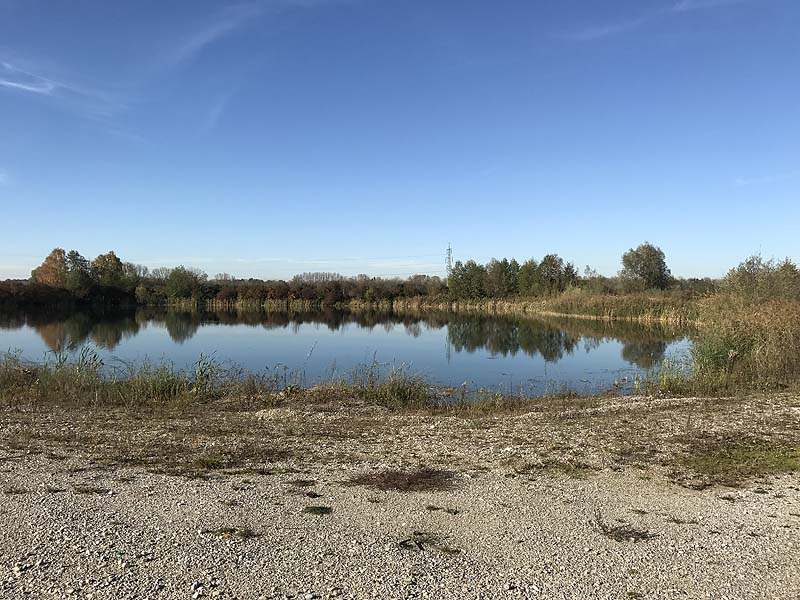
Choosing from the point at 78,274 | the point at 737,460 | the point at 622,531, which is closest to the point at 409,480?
the point at 622,531

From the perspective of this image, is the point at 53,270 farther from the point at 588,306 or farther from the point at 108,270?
the point at 588,306

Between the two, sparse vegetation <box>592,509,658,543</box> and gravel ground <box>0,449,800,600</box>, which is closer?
gravel ground <box>0,449,800,600</box>

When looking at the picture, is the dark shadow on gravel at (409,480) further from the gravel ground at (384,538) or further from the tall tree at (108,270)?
the tall tree at (108,270)

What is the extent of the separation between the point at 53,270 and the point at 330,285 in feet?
120

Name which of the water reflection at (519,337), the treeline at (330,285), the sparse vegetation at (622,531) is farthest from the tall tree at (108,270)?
the sparse vegetation at (622,531)

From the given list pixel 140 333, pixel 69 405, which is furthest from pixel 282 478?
pixel 140 333

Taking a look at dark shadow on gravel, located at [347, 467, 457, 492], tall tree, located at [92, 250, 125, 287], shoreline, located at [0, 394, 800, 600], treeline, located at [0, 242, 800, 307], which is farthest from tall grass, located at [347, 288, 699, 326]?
tall tree, located at [92, 250, 125, 287]

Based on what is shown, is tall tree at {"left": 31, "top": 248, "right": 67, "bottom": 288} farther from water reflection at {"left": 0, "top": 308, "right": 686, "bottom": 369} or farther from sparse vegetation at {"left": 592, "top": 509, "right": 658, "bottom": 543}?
sparse vegetation at {"left": 592, "top": 509, "right": 658, "bottom": 543}

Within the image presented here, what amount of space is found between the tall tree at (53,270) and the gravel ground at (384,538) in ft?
239

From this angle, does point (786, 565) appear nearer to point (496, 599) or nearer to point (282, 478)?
point (496, 599)

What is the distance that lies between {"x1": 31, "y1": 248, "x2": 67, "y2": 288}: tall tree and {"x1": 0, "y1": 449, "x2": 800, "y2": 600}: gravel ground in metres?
72.7

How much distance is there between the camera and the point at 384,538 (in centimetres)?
481

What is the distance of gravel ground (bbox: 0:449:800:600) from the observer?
13.0 ft

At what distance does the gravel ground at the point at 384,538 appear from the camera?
3.96 m
